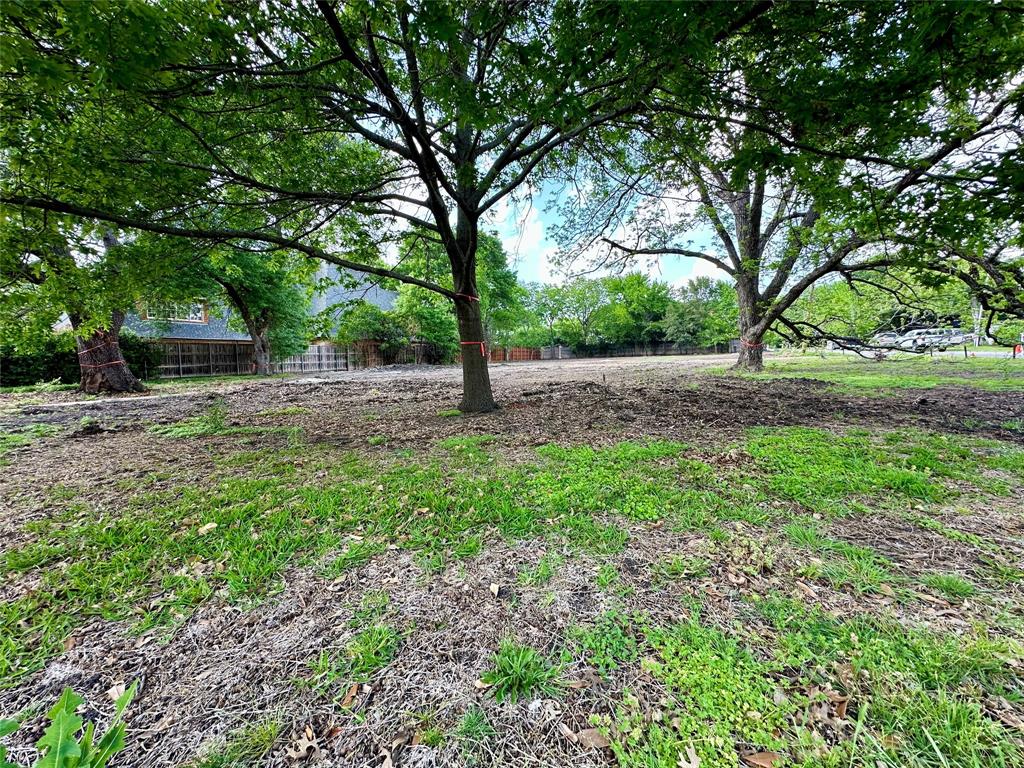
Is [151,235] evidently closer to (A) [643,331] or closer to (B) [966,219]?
(B) [966,219]

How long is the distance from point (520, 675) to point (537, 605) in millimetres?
388

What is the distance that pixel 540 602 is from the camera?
6.12ft

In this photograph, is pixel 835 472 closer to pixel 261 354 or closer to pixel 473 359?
pixel 473 359

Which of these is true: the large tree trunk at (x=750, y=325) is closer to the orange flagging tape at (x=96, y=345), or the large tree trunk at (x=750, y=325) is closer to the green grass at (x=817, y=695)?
the green grass at (x=817, y=695)

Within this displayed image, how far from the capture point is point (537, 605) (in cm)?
185

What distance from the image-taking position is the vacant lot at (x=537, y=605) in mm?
1260

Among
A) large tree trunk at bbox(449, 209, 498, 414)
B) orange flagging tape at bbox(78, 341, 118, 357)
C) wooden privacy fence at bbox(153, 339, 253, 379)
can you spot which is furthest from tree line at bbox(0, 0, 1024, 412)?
wooden privacy fence at bbox(153, 339, 253, 379)

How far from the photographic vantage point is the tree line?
8.72 ft

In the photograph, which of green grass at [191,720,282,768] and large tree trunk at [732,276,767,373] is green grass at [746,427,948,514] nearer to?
green grass at [191,720,282,768]

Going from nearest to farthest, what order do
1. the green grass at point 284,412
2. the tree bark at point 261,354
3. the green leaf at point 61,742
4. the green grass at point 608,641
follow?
the green leaf at point 61,742 → the green grass at point 608,641 → the green grass at point 284,412 → the tree bark at point 261,354

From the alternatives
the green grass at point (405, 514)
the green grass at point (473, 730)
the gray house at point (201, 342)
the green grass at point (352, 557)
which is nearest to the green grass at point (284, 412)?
the green grass at point (405, 514)

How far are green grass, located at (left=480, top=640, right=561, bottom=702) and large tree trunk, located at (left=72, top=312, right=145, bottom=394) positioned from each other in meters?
13.8

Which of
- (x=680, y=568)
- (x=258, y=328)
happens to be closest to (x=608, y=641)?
(x=680, y=568)

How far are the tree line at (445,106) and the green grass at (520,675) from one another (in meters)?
3.67
